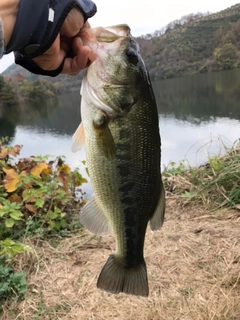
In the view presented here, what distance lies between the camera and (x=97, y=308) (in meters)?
2.80

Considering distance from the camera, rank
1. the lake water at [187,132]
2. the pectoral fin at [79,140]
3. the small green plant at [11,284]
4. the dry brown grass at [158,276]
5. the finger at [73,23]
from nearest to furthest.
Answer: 1. the finger at [73,23]
2. the pectoral fin at [79,140]
3. the dry brown grass at [158,276]
4. the small green plant at [11,284]
5. the lake water at [187,132]

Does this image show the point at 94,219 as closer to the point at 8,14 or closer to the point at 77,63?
the point at 77,63

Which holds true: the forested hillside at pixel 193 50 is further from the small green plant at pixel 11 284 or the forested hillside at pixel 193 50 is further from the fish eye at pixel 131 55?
the fish eye at pixel 131 55

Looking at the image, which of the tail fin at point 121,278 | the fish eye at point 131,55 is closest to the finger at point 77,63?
the fish eye at point 131,55

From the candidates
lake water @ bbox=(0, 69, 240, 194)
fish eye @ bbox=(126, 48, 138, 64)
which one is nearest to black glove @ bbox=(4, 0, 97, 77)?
fish eye @ bbox=(126, 48, 138, 64)

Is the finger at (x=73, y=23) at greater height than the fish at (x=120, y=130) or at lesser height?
greater

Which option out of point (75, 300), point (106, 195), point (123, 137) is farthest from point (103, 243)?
point (123, 137)

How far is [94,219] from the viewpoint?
179 cm

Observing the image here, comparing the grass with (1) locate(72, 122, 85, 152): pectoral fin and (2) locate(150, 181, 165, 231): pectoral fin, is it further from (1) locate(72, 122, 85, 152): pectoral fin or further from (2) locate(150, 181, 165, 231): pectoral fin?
(1) locate(72, 122, 85, 152): pectoral fin

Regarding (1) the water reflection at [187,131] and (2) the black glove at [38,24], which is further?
(1) the water reflection at [187,131]

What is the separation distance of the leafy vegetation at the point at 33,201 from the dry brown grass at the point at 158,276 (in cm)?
24

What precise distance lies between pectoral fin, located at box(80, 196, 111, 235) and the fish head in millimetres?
526

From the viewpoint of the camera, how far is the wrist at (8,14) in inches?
58.1

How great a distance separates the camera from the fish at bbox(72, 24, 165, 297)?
1.54 m
